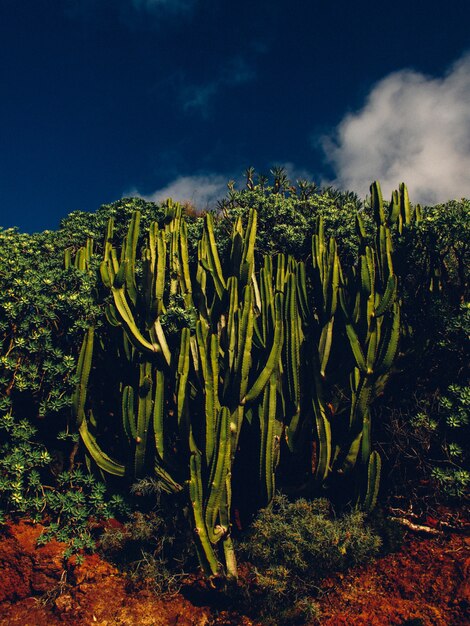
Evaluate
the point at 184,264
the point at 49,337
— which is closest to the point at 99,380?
the point at 49,337

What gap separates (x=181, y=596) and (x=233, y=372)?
2638 millimetres

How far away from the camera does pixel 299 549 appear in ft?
15.8

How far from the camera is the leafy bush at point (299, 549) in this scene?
4.71 m

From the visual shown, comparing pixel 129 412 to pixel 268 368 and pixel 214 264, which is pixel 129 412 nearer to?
pixel 268 368

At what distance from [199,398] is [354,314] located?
2335 millimetres

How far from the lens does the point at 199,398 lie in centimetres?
577

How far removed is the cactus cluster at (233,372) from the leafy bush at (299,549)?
14.7 inches

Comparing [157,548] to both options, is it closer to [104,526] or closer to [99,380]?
[104,526]

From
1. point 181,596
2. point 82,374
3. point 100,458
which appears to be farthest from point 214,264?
point 181,596

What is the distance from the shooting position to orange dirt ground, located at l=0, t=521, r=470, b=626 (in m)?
4.50

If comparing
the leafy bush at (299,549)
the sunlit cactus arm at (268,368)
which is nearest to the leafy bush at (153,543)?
the leafy bush at (299,549)

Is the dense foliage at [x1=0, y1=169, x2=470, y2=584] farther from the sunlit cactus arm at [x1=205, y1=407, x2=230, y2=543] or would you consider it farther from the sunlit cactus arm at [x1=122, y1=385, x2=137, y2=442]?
the sunlit cactus arm at [x1=122, y1=385, x2=137, y2=442]

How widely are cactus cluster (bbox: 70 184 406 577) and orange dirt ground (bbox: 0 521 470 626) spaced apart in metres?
0.73

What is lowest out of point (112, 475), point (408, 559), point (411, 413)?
point (408, 559)
